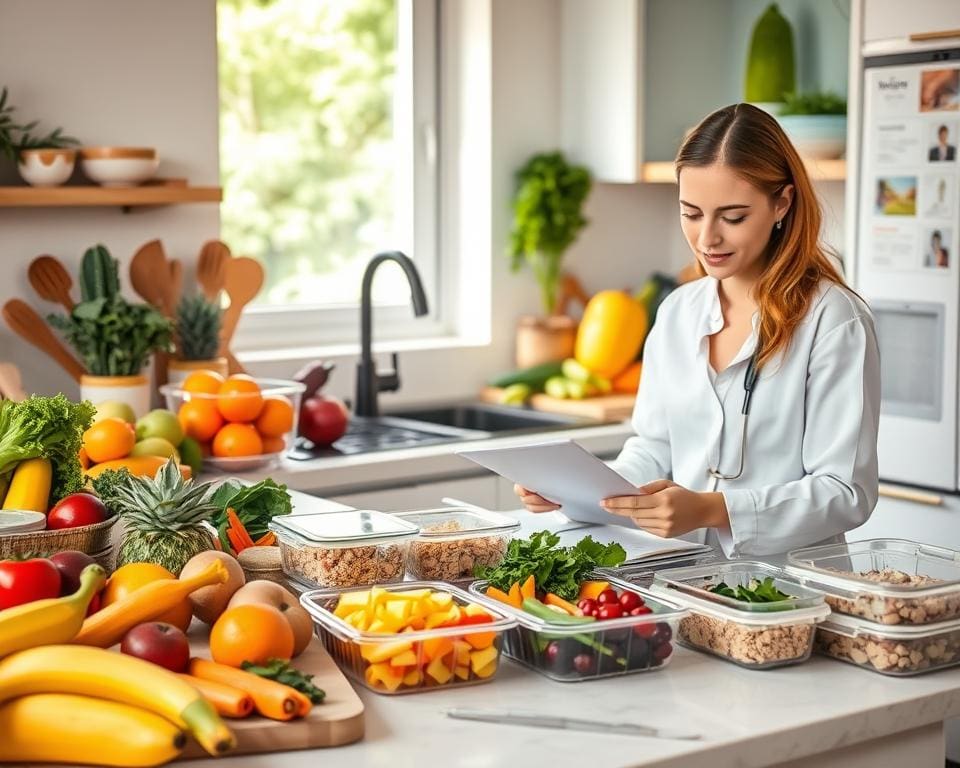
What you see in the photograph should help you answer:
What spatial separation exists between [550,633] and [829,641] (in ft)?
1.11

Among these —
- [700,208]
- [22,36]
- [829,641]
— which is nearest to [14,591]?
[829,641]

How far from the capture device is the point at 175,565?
1.73 meters

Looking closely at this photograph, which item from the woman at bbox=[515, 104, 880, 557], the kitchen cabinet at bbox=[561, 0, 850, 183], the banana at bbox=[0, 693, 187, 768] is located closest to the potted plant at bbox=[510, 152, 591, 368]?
the kitchen cabinet at bbox=[561, 0, 850, 183]

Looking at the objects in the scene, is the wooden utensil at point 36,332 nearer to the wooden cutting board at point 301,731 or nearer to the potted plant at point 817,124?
the potted plant at point 817,124

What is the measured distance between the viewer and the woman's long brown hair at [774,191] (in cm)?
208

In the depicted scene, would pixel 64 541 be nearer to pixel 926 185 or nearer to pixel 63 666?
pixel 63 666

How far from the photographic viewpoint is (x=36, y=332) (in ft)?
10.3

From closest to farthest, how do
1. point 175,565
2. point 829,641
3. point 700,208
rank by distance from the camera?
point 829,641, point 175,565, point 700,208

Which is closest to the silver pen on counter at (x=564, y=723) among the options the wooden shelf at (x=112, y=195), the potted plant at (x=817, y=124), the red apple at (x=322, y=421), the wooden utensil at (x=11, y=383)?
the wooden utensil at (x=11, y=383)

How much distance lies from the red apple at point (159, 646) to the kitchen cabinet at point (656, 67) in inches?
105

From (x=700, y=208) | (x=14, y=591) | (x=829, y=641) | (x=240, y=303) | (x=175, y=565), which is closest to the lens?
(x=14, y=591)

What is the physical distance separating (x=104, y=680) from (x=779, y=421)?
1.20 metres

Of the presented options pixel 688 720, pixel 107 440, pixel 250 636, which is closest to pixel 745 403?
pixel 688 720

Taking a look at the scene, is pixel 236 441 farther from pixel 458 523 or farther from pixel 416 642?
pixel 416 642
